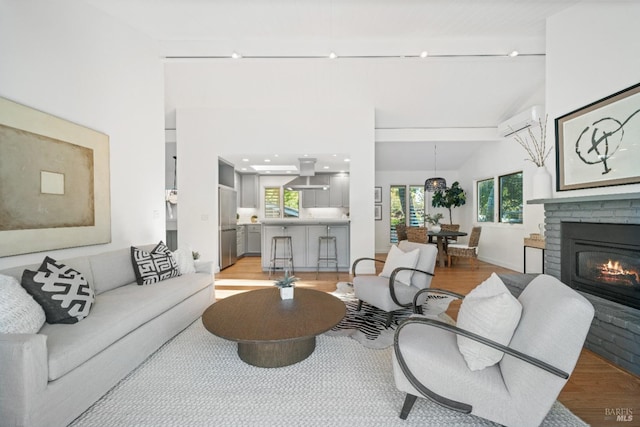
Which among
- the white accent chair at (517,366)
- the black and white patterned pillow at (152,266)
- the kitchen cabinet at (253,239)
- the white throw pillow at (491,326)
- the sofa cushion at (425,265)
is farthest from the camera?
the kitchen cabinet at (253,239)

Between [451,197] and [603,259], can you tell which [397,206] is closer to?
[451,197]

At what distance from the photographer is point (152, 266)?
289cm

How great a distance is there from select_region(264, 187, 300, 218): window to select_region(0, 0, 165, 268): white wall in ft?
14.0

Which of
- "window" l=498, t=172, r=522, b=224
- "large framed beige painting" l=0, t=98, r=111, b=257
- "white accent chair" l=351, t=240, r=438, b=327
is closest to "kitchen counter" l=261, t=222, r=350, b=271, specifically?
"white accent chair" l=351, t=240, r=438, b=327

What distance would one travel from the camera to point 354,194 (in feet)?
17.9

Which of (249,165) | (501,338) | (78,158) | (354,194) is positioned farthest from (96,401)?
(249,165)

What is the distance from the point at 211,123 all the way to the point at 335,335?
4795 mm

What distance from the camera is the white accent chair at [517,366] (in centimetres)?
126

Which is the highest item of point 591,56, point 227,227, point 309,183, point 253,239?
point 591,56

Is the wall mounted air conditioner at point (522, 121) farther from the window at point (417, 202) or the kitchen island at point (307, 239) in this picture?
the kitchen island at point (307, 239)

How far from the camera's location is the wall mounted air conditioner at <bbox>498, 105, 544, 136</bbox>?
16.1 feet

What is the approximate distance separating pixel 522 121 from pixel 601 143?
10.6 ft

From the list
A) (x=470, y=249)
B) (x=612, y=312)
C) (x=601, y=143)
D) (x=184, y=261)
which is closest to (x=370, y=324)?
(x=612, y=312)

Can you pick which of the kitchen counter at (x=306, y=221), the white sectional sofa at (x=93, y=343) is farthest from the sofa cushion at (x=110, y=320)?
the kitchen counter at (x=306, y=221)
